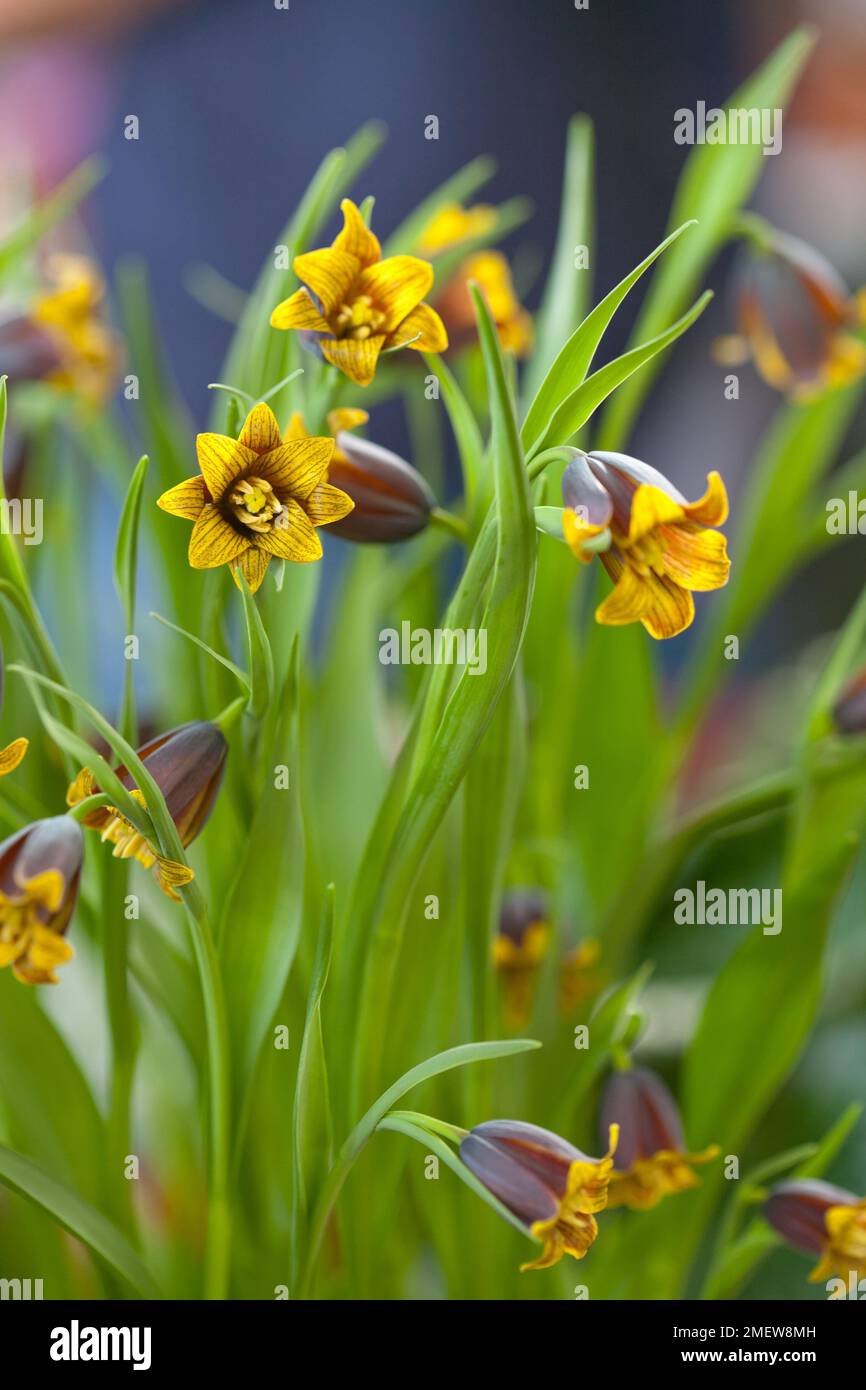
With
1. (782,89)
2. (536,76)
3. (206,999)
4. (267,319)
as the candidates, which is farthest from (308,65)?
(206,999)

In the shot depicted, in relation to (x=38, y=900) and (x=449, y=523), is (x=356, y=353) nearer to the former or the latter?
(x=449, y=523)

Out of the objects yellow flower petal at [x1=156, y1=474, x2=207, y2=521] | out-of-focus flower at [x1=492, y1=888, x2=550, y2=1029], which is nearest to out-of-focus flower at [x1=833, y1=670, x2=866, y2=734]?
out-of-focus flower at [x1=492, y1=888, x2=550, y2=1029]

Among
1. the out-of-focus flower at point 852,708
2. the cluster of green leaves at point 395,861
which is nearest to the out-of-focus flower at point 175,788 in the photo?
the cluster of green leaves at point 395,861

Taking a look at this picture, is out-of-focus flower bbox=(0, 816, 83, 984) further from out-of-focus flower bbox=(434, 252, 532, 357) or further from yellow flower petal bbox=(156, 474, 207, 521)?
out-of-focus flower bbox=(434, 252, 532, 357)

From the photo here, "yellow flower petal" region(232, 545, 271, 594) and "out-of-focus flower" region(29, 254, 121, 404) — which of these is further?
"out-of-focus flower" region(29, 254, 121, 404)

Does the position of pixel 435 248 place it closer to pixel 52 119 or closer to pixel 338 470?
pixel 338 470

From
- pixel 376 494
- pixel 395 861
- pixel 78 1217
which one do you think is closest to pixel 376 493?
pixel 376 494
